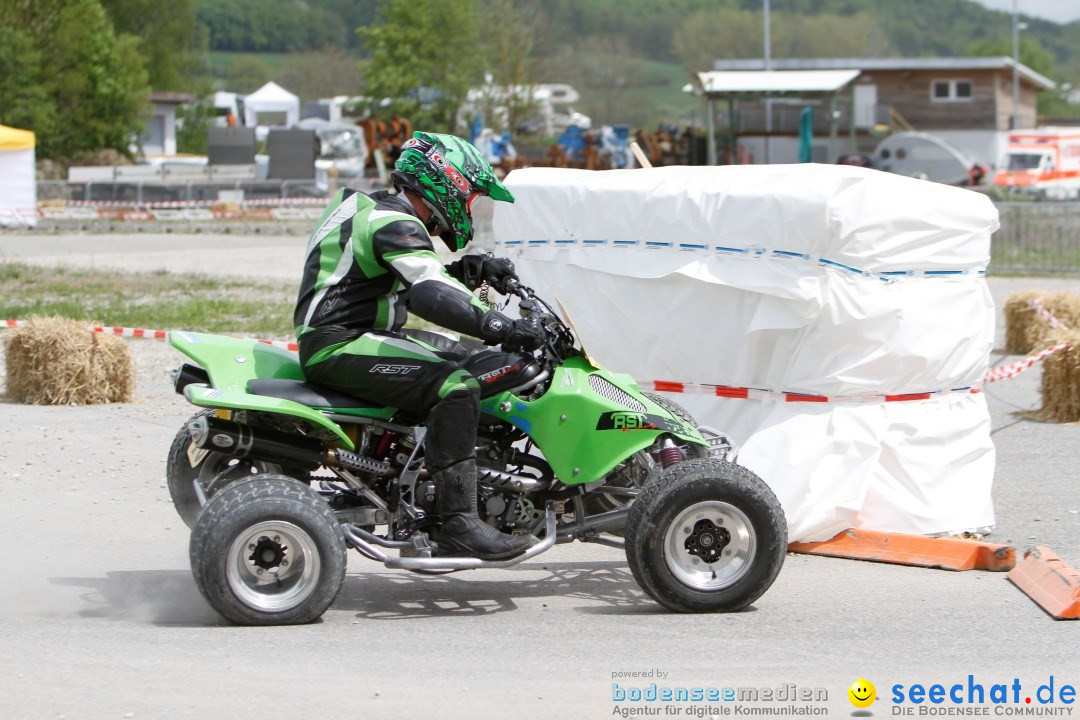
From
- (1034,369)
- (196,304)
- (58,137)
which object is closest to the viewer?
(1034,369)

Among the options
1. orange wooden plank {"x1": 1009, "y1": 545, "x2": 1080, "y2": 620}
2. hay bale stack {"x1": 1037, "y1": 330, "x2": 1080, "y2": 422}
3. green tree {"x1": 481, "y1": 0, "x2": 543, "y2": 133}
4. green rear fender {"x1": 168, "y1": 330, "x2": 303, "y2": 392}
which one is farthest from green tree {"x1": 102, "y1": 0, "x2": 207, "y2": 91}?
orange wooden plank {"x1": 1009, "y1": 545, "x2": 1080, "y2": 620}

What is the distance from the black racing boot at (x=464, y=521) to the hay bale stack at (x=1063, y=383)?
6273 mm

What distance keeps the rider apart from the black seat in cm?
4

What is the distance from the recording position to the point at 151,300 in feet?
57.9

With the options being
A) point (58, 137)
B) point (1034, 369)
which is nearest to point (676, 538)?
point (1034, 369)

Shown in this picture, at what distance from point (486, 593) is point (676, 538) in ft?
3.45

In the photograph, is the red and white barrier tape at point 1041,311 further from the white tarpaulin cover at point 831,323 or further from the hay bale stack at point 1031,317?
the white tarpaulin cover at point 831,323

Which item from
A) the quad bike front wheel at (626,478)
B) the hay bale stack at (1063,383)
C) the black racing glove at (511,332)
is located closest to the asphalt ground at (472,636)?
the quad bike front wheel at (626,478)

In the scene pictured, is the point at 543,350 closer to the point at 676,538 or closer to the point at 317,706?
the point at 676,538

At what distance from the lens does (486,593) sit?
628 centimetres

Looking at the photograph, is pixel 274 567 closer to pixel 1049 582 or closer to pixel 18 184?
pixel 1049 582

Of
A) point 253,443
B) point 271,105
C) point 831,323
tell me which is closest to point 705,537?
point 831,323

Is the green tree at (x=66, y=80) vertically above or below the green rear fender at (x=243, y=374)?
above

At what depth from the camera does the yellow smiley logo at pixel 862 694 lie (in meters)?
4.67
